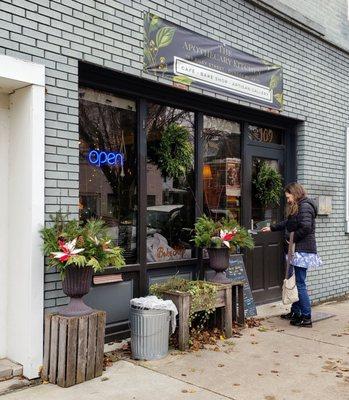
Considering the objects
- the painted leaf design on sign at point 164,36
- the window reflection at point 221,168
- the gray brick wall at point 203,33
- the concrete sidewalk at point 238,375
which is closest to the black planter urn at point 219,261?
the concrete sidewalk at point 238,375

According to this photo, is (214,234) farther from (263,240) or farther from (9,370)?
(9,370)

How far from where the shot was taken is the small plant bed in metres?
4.86

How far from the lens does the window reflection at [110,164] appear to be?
5.01m

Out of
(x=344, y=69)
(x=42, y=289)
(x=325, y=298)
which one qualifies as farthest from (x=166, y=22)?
(x=325, y=298)

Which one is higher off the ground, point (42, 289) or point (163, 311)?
point (42, 289)

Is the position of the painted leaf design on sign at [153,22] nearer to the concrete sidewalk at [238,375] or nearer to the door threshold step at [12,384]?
the concrete sidewalk at [238,375]

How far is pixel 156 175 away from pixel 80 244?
1.97 m

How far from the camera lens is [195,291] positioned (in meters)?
5.01

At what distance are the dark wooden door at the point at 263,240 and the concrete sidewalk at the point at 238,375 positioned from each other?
1469mm

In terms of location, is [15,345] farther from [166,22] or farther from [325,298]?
[325,298]

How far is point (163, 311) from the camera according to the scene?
183 inches

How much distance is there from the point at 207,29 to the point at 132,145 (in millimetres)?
1710

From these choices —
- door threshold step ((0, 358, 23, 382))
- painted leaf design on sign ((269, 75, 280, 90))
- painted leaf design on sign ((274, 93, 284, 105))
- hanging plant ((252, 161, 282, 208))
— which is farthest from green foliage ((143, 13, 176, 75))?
door threshold step ((0, 358, 23, 382))

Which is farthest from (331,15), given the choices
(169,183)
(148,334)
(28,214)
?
(28,214)
